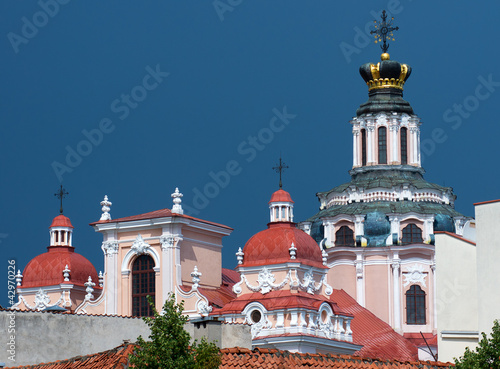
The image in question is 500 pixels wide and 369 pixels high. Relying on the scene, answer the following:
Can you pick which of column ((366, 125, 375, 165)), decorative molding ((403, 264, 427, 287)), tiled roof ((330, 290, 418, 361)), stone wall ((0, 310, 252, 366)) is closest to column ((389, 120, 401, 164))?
column ((366, 125, 375, 165))

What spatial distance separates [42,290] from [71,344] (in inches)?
1194

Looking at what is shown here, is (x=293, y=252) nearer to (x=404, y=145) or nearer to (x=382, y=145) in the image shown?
(x=382, y=145)

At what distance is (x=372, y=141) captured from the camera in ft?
245

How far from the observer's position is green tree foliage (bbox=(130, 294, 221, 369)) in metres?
30.3

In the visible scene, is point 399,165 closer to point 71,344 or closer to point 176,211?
point 176,211

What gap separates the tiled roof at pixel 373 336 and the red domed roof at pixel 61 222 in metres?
12.9

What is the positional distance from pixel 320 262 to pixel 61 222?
14.0 metres

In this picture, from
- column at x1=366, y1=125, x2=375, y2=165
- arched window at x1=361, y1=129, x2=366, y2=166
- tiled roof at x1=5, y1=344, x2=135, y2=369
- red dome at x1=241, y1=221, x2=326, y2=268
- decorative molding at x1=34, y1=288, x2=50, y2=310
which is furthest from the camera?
arched window at x1=361, y1=129, x2=366, y2=166

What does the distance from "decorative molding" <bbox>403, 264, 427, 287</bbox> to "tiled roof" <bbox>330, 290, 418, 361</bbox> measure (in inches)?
120

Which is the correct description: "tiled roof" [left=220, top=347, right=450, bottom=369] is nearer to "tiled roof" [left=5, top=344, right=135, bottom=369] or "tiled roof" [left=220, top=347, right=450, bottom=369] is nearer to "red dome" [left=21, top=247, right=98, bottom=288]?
"tiled roof" [left=5, top=344, right=135, bottom=369]

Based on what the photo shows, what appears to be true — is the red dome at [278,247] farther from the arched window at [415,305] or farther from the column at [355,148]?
the column at [355,148]

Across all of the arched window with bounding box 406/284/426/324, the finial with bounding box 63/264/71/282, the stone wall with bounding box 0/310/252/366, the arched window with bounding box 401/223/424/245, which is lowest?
the stone wall with bounding box 0/310/252/366

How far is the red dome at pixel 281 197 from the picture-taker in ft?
206

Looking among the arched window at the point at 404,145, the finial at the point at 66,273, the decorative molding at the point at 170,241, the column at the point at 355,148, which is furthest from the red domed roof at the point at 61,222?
the arched window at the point at 404,145
